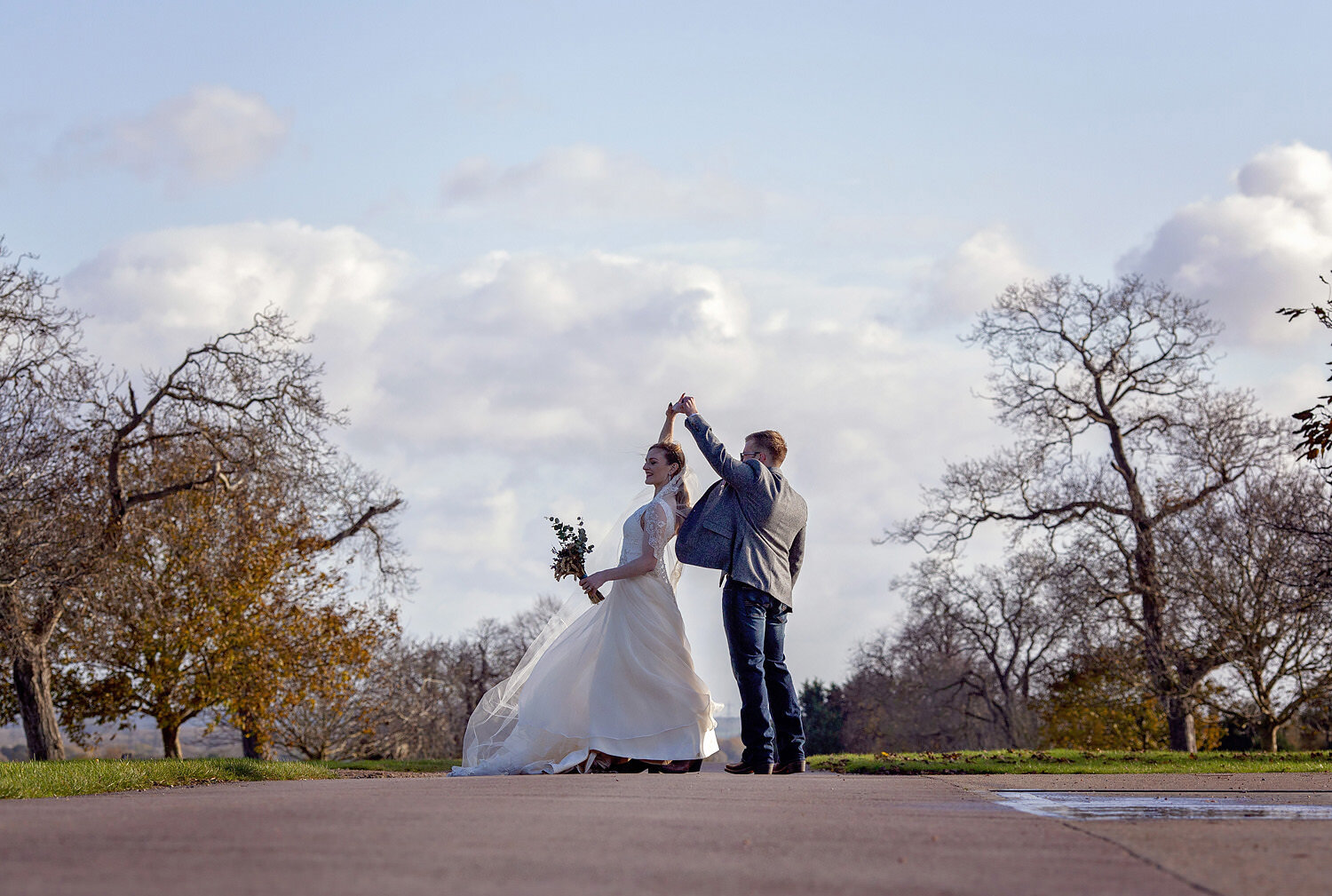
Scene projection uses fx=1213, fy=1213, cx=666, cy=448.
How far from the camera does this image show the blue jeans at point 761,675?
8797mm

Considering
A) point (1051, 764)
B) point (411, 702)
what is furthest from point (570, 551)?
point (411, 702)

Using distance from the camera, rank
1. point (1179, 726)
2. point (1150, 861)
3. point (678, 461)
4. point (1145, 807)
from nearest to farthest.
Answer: point (1150, 861), point (1145, 807), point (678, 461), point (1179, 726)

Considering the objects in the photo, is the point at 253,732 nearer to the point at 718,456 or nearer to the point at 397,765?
the point at 397,765

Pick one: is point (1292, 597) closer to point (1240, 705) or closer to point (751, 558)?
point (1240, 705)

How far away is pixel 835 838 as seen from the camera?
4535mm

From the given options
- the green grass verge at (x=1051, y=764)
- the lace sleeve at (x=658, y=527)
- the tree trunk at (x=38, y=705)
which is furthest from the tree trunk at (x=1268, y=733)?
the tree trunk at (x=38, y=705)

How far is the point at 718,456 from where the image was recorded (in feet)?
28.8

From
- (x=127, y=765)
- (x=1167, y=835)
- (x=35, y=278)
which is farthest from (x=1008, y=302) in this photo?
(x=1167, y=835)

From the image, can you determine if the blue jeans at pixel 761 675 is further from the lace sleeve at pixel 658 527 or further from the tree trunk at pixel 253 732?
the tree trunk at pixel 253 732

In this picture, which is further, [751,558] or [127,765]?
[127,765]

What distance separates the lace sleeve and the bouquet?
3.58ft

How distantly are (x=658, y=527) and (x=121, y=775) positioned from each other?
4492 mm

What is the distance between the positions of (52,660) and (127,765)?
12.1 meters

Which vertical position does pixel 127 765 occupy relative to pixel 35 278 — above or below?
below
